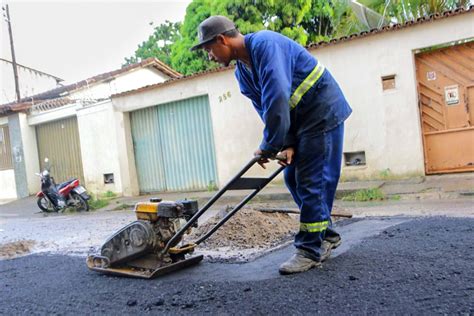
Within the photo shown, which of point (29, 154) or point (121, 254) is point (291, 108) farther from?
point (29, 154)

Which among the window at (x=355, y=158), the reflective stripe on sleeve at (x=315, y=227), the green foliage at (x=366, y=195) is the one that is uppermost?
the window at (x=355, y=158)

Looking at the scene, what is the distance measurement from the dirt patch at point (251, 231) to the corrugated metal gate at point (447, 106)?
4.41 m

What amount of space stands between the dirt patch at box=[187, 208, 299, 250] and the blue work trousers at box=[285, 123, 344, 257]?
110 cm

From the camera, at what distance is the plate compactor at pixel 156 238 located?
2988mm

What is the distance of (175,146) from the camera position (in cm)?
1104

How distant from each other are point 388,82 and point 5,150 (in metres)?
12.4

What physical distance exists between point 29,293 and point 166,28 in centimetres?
2596

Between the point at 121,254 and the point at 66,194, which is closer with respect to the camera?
the point at 121,254

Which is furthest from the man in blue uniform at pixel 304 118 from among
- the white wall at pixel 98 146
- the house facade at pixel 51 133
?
the house facade at pixel 51 133

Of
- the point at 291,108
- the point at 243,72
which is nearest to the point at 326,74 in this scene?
the point at 291,108

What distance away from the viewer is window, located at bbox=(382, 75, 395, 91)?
26.9 ft

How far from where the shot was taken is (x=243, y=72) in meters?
2.98

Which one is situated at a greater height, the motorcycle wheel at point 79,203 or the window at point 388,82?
the window at point 388,82

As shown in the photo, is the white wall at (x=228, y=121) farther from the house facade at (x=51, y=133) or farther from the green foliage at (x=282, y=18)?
the house facade at (x=51, y=133)
